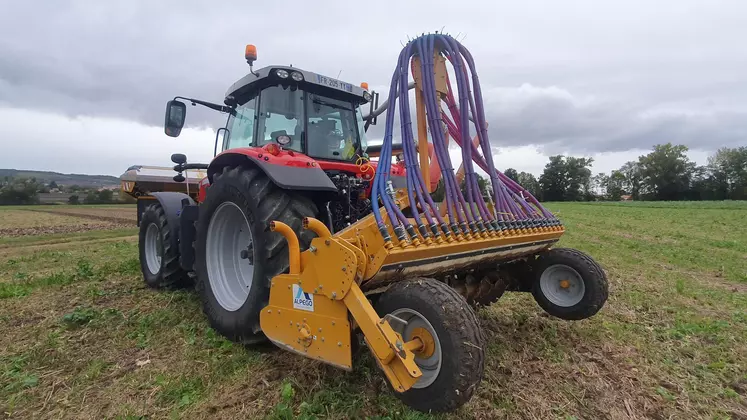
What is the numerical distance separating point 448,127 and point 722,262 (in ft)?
23.5

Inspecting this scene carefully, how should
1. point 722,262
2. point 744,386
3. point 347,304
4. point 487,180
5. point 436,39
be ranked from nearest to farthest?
1. point 347,304
2. point 744,386
3. point 436,39
4. point 487,180
5. point 722,262

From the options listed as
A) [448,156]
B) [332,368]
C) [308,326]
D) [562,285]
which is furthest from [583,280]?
[308,326]

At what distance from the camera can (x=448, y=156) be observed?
3.07 metres

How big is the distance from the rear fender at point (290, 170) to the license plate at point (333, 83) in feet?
3.27

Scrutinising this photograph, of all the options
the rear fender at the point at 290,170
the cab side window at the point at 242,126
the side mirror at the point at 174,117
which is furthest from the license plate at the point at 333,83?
the side mirror at the point at 174,117

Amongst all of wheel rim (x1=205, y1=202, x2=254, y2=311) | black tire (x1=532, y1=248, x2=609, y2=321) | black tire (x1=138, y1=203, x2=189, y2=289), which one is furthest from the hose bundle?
black tire (x1=138, y1=203, x2=189, y2=289)

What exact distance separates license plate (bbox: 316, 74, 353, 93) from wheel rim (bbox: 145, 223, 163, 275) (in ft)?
10.3

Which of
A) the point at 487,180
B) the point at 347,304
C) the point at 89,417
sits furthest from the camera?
the point at 487,180

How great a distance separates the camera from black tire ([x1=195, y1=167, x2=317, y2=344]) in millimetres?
3029

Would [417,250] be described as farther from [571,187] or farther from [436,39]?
[571,187]

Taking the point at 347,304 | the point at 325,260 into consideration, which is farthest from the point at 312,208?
the point at 347,304

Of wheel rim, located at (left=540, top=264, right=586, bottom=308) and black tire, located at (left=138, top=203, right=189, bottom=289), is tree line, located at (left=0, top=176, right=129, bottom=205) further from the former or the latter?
wheel rim, located at (left=540, top=264, right=586, bottom=308)

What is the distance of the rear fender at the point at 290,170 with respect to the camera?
120 inches

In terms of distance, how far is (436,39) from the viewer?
3139mm
